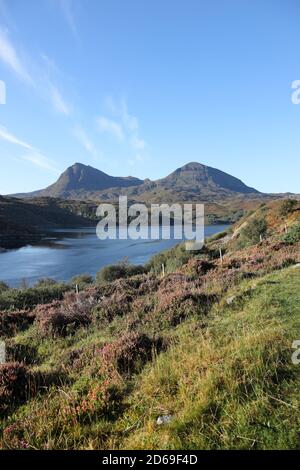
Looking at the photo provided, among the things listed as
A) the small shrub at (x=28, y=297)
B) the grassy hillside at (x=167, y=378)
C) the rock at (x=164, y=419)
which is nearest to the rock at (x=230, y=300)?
the grassy hillside at (x=167, y=378)

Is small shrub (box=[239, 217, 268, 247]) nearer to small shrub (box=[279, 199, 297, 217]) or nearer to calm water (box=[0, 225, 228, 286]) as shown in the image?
small shrub (box=[279, 199, 297, 217])

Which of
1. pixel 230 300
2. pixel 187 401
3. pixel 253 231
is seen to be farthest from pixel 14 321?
pixel 253 231

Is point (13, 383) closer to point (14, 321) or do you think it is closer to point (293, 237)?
point (14, 321)

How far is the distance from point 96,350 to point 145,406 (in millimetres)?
2694

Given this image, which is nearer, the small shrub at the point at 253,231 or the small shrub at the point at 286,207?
the small shrub at the point at 253,231

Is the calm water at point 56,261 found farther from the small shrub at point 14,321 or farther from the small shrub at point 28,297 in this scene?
the small shrub at point 14,321

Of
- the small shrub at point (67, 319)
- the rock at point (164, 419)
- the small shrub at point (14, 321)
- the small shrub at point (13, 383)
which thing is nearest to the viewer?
the rock at point (164, 419)

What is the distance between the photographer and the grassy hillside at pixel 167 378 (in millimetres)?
4102

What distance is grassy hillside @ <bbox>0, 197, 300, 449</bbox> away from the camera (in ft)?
13.5

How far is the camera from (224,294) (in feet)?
35.8

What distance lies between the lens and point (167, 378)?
539 cm

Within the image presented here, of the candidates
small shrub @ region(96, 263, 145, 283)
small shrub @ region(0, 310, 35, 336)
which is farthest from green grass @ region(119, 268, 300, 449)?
small shrub @ region(96, 263, 145, 283)

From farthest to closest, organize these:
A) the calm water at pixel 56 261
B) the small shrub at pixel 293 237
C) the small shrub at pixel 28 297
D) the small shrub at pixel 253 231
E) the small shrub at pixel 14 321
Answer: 1. the calm water at pixel 56 261
2. the small shrub at pixel 253 231
3. the small shrub at pixel 293 237
4. the small shrub at pixel 28 297
5. the small shrub at pixel 14 321
